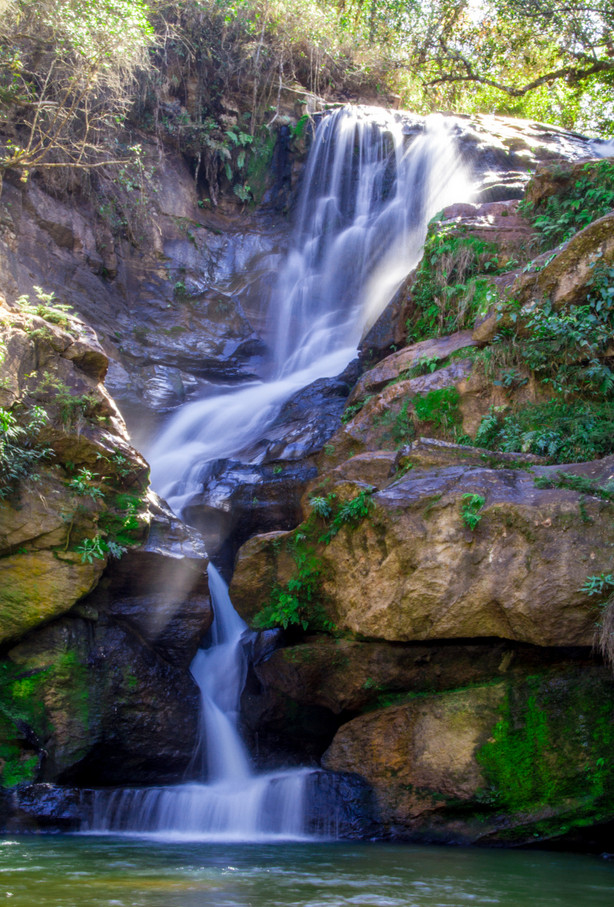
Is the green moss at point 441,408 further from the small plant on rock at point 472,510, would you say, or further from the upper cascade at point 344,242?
the upper cascade at point 344,242

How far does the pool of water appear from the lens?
4184mm

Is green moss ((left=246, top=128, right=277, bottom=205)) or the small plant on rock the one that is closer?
the small plant on rock

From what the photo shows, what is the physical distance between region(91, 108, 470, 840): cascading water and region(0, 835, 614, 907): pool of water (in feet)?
4.30

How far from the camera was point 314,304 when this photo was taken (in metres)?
16.7

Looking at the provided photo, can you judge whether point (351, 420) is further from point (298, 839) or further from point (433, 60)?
point (433, 60)

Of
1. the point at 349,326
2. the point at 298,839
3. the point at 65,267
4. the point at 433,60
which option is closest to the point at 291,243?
the point at 349,326

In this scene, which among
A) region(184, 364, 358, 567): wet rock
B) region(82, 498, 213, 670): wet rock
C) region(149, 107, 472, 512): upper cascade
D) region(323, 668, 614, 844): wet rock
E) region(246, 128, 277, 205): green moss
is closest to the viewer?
region(323, 668, 614, 844): wet rock

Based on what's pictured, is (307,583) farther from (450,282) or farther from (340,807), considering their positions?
(450,282)

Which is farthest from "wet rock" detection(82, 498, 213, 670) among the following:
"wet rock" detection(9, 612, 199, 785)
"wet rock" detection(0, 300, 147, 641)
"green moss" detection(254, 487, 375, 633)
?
"green moss" detection(254, 487, 375, 633)

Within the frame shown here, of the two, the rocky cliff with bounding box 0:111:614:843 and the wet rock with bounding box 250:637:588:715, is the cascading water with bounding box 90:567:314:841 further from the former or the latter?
the wet rock with bounding box 250:637:588:715

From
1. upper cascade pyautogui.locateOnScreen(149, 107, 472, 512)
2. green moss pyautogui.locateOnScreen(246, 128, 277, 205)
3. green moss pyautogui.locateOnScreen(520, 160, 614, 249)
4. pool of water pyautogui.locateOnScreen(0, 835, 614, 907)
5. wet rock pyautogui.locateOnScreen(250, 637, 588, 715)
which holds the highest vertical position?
green moss pyautogui.locateOnScreen(246, 128, 277, 205)

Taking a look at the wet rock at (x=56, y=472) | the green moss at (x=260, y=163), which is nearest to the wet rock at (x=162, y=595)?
the wet rock at (x=56, y=472)

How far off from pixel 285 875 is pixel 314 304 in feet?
44.2

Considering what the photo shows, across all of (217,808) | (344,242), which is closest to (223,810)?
(217,808)
